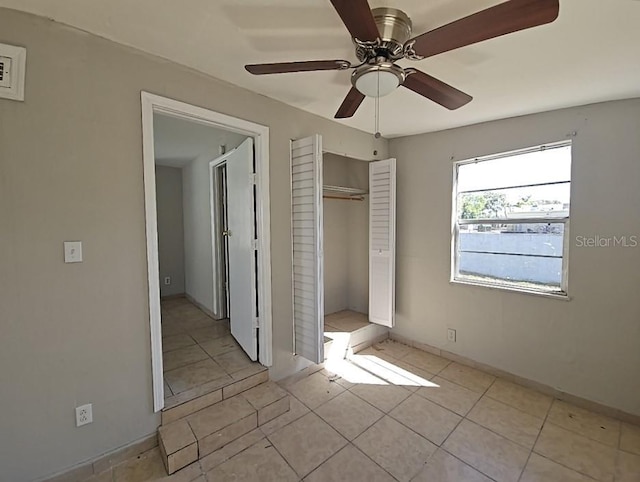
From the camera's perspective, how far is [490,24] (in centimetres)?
99

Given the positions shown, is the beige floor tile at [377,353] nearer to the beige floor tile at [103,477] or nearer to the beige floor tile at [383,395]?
the beige floor tile at [383,395]

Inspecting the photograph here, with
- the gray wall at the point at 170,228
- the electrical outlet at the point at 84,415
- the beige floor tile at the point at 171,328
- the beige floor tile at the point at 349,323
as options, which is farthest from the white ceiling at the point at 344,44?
the gray wall at the point at 170,228

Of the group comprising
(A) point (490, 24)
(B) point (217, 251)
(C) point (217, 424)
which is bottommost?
(C) point (217, 424)

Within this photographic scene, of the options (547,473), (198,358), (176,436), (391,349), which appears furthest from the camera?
(391,349)

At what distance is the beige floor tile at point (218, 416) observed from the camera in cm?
178

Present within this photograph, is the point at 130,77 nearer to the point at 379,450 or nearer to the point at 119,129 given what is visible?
the point at 119,129

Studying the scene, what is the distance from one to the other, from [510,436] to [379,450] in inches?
35.4

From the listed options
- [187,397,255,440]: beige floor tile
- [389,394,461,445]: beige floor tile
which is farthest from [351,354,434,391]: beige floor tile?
[187,397,255,440]: beige floor tile

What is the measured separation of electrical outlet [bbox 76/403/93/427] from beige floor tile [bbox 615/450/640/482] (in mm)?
2918

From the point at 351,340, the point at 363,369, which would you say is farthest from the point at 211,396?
the point at 351,340

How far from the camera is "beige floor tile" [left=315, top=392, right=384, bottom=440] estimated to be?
1959 mm

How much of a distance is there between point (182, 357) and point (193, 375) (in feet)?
1.23

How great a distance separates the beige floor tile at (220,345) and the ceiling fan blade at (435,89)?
2526mm

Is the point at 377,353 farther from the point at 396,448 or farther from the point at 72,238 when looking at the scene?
the point at 72,238
